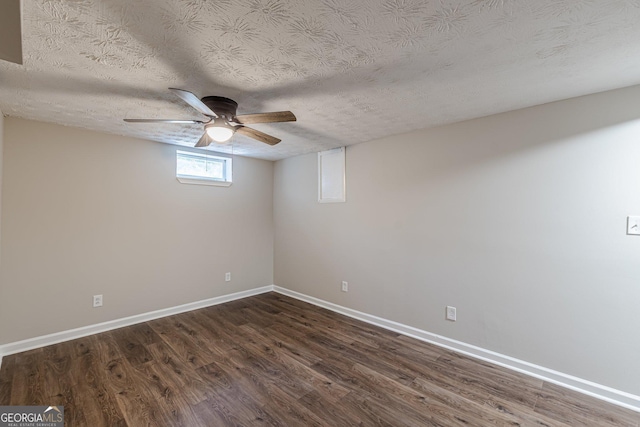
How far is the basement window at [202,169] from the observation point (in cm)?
370

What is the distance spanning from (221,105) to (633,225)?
3.12 m

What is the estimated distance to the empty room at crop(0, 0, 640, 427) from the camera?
1.42 metres

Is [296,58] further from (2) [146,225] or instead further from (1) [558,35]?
(2) [146,225]

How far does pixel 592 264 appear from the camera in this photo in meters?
2.05

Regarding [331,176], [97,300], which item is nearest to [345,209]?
[331,176]

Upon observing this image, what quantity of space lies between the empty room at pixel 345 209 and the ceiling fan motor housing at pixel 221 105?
2 cm

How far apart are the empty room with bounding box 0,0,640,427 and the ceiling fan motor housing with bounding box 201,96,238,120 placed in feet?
0.05

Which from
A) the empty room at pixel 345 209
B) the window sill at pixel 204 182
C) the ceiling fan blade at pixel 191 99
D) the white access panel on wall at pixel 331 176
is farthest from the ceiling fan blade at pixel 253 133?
the window sill at pixel 204 182

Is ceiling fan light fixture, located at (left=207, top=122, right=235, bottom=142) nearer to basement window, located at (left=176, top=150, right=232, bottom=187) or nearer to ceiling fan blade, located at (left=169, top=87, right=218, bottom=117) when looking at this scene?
ceiling fan blade, located at (left=169, top=87, right=218, bottom=117)

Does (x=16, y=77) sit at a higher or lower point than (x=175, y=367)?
higher

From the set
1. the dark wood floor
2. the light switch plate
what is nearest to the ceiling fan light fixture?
the dark wood floor

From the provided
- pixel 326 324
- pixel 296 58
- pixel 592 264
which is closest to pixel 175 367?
pixel 326 324

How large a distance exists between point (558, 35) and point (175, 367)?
11.5ft

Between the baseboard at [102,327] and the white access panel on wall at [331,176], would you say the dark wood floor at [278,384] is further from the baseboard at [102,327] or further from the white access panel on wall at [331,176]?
the white access panel on wall at [331,176]
